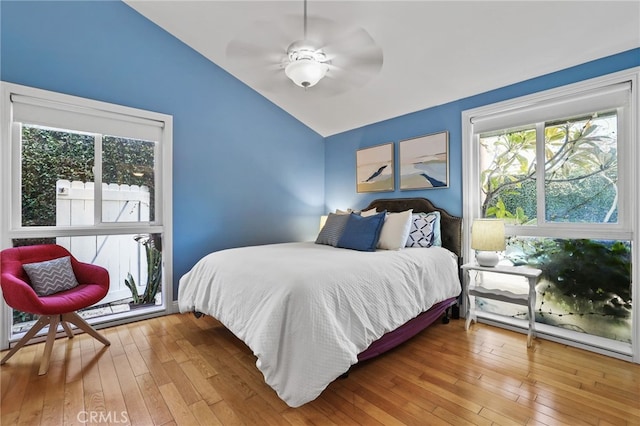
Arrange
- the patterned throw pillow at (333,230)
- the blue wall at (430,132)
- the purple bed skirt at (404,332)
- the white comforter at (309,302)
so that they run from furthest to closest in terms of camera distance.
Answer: the patterned throw pillow at (333,230) < the blue wall at (430,132) < the purple bed skirt at (404,332) < the white comforter at (309,302)

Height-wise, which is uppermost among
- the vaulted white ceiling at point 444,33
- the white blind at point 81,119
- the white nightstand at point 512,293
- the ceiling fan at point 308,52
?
the vaulted white ceiling at point 444,33

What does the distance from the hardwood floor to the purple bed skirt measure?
0.13 m

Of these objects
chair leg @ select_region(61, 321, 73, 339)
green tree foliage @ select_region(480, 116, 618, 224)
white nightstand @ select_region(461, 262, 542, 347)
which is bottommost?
chair leg @ select_region(61, 321, 73, 339)

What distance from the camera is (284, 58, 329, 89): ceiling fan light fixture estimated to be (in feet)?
6.10

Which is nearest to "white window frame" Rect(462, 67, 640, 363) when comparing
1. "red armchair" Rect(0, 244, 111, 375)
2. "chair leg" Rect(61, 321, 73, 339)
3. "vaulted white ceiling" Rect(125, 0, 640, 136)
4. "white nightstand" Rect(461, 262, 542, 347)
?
"vaulted white ceiling" Rect(125, 0, 640, 136)

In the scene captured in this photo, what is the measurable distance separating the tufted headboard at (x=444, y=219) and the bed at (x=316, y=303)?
0.29 m

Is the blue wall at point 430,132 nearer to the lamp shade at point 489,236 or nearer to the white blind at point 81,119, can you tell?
the lamp shade at point 489,236

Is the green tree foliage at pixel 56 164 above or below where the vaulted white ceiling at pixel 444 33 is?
below

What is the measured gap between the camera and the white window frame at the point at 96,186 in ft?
7.72

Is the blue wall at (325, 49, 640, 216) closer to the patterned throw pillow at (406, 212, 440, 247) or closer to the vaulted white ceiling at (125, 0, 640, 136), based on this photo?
the vaulted white ceiling at (125, 0, 640, 136)

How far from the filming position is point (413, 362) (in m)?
2.15

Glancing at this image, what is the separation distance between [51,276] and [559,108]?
4.48m

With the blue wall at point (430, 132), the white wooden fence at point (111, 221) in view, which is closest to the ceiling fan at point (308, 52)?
the blue wall at point (430, 132)

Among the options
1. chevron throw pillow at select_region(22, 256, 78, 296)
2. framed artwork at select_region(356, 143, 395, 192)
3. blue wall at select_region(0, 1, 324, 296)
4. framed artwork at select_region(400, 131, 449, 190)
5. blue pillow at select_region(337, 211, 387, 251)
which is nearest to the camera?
chevron throw pillow at select_region(22, 256, 78, 296)
